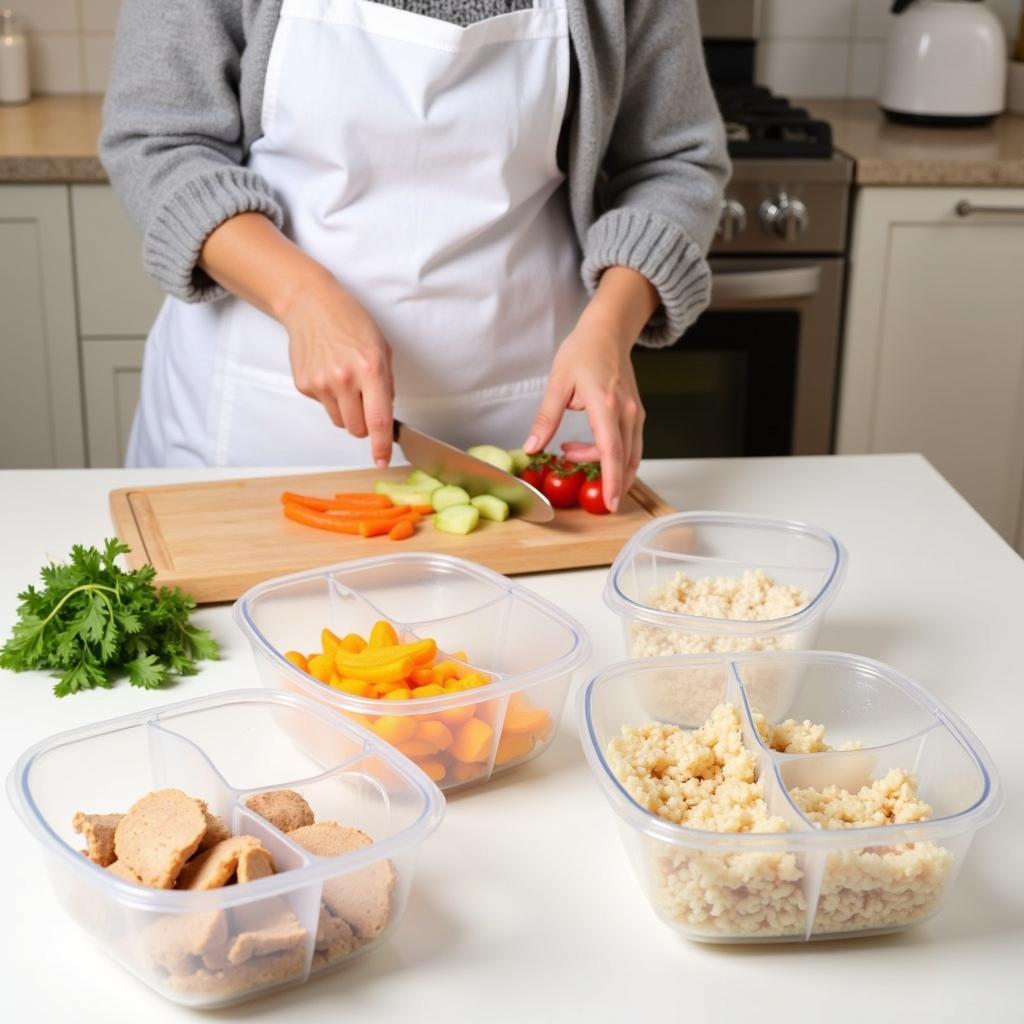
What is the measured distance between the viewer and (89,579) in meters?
1.05

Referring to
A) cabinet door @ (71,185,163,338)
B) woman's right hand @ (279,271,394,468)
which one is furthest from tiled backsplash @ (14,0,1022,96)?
woman's right hand @ (279,271,394,468)

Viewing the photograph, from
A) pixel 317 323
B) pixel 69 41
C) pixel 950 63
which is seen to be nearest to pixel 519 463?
pixel 317 323

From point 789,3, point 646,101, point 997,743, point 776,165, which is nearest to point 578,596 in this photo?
point 997,743

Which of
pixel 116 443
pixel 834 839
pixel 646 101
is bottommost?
pixel 116 443

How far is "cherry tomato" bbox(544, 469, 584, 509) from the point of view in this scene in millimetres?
1320

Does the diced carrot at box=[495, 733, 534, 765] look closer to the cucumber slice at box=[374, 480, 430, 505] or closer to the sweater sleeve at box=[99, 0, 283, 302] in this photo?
the cucumber slice at box=[374, 480, 430, 505]

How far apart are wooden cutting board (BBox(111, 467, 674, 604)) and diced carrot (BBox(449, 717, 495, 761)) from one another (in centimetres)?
36

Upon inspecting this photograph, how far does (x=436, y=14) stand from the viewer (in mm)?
1379

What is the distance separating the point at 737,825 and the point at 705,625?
24cm

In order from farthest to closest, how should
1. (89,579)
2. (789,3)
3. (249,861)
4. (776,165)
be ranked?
(789,3), (776,165), (89,579), (249,861)

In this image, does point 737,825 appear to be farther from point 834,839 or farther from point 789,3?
point 789,3

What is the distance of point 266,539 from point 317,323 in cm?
20

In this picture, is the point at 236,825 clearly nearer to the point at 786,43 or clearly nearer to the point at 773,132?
the point at 773,132

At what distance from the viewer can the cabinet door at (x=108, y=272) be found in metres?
2.31
